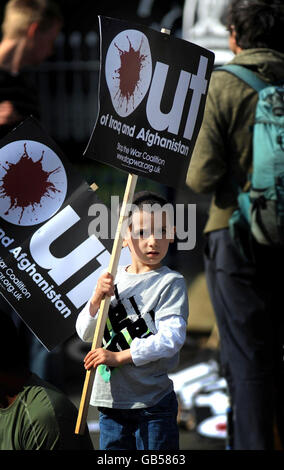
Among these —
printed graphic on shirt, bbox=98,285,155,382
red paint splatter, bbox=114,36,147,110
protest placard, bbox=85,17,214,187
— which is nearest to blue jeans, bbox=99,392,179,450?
printed graphic on shirt, bbox=98,285,155,382

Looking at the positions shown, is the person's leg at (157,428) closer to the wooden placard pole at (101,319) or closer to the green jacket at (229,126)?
the wooden placard pole at (101,319)

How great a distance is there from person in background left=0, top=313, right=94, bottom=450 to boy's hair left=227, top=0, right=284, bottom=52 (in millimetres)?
1807

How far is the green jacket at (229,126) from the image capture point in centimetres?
381

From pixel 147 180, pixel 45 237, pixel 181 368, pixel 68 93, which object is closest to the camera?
pixel 45 237

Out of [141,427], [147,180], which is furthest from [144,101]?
[147,180]

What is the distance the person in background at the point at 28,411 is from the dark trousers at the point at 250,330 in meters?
1.44

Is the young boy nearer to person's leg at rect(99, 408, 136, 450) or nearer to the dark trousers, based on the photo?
person's leg at rect(99, 408, 136, 450)

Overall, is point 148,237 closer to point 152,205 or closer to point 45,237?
point 152,205

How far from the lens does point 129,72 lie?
267 cm

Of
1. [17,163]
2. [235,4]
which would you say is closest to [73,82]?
[235,4]

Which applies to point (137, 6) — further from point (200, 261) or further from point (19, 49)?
point (19, 49)

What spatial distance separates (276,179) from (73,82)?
6.49 m

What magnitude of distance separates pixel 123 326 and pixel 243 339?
1.40 metres

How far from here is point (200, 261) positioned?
7.86 meters
